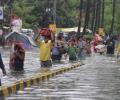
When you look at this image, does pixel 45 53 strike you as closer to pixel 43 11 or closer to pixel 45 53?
pixel 45 53

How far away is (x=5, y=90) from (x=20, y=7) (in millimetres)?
85509

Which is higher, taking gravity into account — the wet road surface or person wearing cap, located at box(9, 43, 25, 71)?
person wearing cap, located at box(9, 43, 25, 71)

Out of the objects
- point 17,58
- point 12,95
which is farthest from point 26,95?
point 17,58

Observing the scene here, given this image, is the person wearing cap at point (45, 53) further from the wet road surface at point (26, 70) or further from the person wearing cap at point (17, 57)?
the person wearing cap at point (17, 57)

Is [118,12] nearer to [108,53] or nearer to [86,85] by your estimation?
[108,53]

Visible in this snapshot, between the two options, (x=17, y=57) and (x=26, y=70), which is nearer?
(x=17, y=57)

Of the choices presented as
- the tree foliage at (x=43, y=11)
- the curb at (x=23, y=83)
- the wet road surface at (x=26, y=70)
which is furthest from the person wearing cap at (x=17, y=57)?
the tree foliage at (x=43, y=11)

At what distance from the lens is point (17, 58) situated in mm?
27156

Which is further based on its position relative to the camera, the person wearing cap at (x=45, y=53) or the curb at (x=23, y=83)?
the person wearing cap at (x=45, y=53)

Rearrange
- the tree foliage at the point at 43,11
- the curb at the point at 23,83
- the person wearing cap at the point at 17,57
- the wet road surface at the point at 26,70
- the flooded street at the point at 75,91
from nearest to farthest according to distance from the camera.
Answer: the flooded street at the point at 75,91 < the curb at the point at 23,83 < the wet road surface at the point at 26,70 < the person wearing cap at the point at 17,57 < the tree foliage at the point at 43,11

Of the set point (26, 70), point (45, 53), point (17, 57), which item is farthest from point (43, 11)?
point (17, 57)

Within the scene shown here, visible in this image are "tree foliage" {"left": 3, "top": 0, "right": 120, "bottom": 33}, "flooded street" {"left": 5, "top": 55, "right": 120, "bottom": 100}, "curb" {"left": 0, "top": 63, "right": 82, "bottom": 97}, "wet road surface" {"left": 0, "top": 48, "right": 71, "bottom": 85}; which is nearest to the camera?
"flooded street" {"left": 5, "top": 55, "right": 120, "bottom": 100}

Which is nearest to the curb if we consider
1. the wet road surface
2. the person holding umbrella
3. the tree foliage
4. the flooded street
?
the flooded street

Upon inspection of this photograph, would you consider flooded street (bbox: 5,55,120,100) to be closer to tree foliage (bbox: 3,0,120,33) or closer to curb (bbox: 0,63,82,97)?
curb (bbox: 0,63,82,97)
